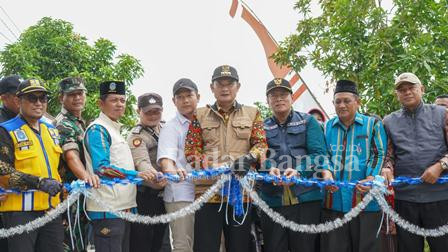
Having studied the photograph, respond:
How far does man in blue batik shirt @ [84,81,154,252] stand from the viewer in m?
4.50

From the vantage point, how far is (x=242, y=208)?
457cm

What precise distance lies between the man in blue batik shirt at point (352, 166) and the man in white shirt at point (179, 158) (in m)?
1.28

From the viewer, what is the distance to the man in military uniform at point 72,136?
460 centimetres

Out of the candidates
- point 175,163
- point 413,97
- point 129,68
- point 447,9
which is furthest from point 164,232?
point 129,68

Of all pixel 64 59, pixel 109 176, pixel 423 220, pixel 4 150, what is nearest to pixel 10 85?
pixel 4 150

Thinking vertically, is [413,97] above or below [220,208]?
above

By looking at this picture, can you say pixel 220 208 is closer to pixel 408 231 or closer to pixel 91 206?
pixel 91 206

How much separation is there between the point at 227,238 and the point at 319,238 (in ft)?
3.13

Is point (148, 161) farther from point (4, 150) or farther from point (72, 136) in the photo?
point (4, 150)

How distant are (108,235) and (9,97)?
1734 mm

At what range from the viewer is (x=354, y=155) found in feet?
16.1

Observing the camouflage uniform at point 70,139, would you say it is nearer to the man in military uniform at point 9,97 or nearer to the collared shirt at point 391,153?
the man in military uniform at point 9,97

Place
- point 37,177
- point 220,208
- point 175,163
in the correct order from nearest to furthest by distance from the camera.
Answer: point 37,177
point 220,208
point 175,163

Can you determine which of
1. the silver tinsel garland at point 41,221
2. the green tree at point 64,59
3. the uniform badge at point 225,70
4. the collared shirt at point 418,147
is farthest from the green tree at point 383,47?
the green tree at point 64,59
